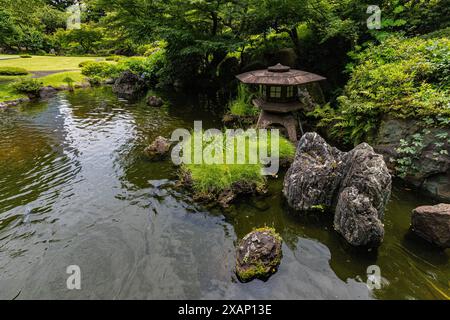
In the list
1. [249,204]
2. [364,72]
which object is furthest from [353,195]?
[364,72]

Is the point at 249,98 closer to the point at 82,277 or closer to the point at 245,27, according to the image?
the point at 245,27

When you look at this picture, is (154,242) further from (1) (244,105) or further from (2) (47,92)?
(2) (47,92)

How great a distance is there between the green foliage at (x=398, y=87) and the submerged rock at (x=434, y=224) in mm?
3279

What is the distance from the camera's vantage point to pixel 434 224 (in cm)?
622

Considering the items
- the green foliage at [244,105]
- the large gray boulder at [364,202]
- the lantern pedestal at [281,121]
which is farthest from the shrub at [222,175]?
the green foliage at [244,105]

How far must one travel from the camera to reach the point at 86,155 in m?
11.4

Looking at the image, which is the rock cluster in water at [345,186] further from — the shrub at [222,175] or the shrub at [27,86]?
the shrub at [27,86]

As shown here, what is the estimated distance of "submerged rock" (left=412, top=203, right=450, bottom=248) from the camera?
20.0 feet

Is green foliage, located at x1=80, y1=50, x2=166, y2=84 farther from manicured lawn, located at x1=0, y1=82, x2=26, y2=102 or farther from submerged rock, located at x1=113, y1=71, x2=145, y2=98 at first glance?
manicured lawn, located at x1=0, y1=82, x2=26, y2=102

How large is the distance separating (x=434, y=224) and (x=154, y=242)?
6454 millimetres

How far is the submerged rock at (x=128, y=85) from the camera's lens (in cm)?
2373

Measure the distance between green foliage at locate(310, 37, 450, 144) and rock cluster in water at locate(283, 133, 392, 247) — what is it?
2.91 meters

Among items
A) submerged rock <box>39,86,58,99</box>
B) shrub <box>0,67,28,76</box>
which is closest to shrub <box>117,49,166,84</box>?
submerged rock <box>39,86,58,99</box>
